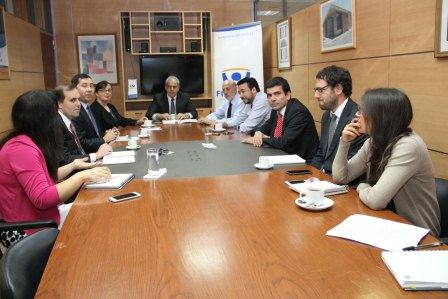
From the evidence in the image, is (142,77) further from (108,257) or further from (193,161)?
(108,257)

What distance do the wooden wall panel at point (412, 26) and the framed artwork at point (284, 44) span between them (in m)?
2.40

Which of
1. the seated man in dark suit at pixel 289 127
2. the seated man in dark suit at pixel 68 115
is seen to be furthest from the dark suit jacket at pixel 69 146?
the seated man in dark suit at pixel 289 127

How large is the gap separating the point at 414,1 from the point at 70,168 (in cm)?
269

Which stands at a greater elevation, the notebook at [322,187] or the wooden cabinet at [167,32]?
the wooden cabinet at [167,32]

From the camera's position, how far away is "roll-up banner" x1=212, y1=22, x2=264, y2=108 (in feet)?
20.9

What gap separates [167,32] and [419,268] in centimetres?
665

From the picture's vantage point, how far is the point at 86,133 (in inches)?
167

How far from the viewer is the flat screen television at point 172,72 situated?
732cm

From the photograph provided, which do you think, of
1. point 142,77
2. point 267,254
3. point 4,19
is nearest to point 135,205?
point 267,254

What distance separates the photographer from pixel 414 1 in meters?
2.86

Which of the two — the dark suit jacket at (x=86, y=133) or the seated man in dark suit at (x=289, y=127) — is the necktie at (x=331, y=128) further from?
the dark suit jacket at (x=86, y=133)

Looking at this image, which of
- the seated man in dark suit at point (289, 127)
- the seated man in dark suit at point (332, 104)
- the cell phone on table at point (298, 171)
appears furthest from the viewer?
the seated man in dark suit at point (289, 127)

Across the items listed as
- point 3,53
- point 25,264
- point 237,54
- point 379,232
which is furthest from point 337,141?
point 237,54

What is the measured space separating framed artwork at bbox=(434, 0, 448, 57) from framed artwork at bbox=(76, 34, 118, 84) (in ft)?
19.4
